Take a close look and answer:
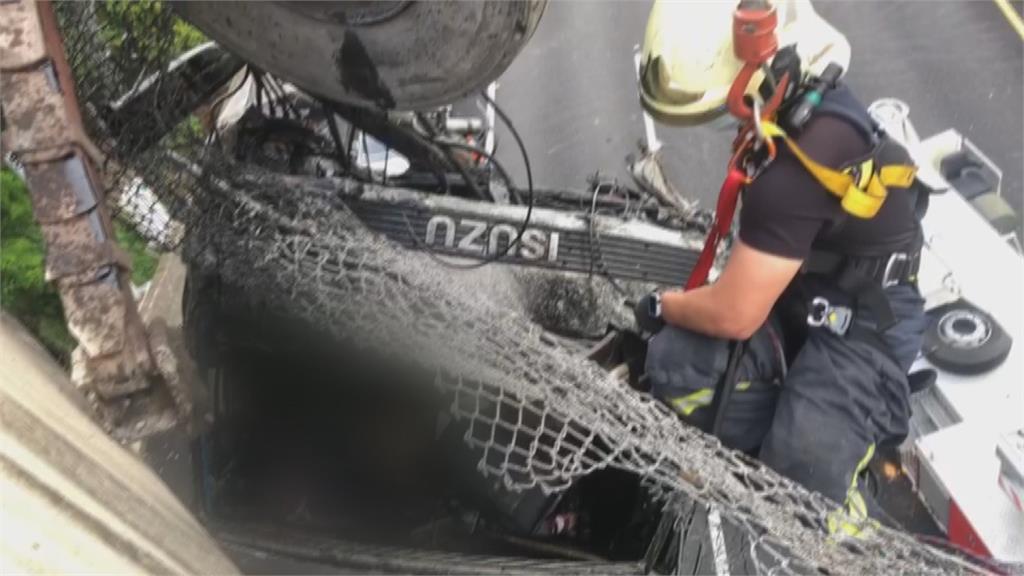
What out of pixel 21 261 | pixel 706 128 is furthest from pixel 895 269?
pixel 706 128

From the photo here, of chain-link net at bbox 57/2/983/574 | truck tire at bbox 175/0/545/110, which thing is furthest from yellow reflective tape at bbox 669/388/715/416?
truck tire at bbox 175/0/545/110

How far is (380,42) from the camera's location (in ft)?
7.65

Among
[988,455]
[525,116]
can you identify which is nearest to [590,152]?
[525,116]

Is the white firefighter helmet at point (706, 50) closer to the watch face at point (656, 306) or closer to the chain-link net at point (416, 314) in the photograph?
the watch face at point (656, 306)

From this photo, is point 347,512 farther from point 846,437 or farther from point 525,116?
point 525,116

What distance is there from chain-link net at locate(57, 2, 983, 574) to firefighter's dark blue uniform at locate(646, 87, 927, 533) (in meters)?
0.24

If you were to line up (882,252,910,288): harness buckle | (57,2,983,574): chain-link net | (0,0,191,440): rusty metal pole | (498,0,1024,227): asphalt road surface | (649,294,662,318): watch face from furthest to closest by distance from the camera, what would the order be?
(498,0,1024,227): asphalt road surface
(649,294,662,318): watch face
(882,252,910,288): harness buckle
(57,2,983,574): chain-link net
(0,0,191,440): rusty metal pole

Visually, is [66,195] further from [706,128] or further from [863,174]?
[706,128]

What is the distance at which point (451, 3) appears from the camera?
220 cm

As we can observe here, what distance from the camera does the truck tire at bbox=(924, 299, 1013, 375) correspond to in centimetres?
406

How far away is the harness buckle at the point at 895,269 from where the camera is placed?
9.82 ft

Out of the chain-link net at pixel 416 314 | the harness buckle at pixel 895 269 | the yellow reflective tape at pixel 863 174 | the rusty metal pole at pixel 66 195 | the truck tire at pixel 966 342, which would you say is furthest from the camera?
the truck tire at pixel 966 342

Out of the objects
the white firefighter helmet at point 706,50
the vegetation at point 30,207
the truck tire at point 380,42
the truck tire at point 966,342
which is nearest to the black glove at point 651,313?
the white firefighter helmet at point 706,50

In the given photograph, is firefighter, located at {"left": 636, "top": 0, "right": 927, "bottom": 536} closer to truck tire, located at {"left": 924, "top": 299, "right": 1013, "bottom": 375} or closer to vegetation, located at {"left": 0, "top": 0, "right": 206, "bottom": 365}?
truck tire, located at {"left": 924, "top": 299, "right": 1013, "bottom": 375}
